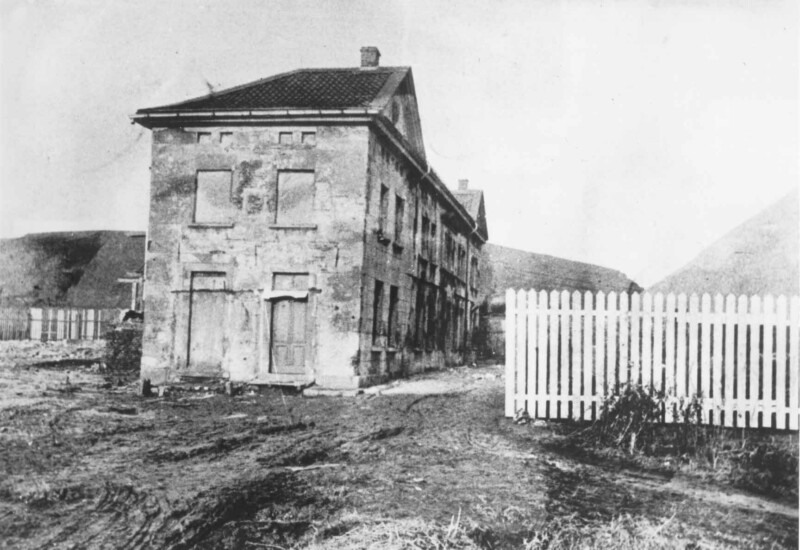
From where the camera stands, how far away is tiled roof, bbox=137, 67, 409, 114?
14367mm

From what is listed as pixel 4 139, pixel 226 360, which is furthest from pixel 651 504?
pixel 226 360

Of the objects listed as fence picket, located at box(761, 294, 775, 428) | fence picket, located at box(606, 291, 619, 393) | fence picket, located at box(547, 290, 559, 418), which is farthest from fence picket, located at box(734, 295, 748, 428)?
fence picket, located at box(547, 290, 559, 418)

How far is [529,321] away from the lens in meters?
8.59

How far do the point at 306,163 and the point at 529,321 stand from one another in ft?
24.6

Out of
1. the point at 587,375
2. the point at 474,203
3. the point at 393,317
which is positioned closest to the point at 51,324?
the point at 474,203

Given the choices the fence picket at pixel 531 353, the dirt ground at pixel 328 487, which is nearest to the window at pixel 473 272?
the dirt ground at pixel 328 487

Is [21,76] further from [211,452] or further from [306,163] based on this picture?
[306,163]

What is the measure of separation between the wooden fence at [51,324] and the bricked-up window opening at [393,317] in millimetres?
20478

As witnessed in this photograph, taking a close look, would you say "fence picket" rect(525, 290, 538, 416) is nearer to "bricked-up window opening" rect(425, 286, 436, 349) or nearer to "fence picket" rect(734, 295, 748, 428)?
"fence picket" rect(734, 295, 748, 428)

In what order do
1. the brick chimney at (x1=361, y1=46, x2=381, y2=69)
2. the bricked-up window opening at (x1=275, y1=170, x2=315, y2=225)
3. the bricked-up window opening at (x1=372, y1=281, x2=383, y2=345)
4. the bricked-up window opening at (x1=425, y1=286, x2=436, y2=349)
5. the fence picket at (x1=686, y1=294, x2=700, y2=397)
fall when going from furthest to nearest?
the bricked-up window opening at (x1=425, y1=286, x2=436, y2=349) < the brick chimney at (x1=361, y1=46, x2=381, y2=69) < the bricked-up window opening at (x1=372, y1=281, x2=383, y2=345) < the bricked-up window opening at (x1=275, y1=170, x2=315, y2=225) < the fence picket at (x1=686, y1=294, x2=700, y2=397)

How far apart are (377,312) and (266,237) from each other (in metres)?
3.25

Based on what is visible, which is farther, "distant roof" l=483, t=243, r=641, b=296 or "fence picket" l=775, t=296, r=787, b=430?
"distant roof" l=483, t=243, r=641, b=296

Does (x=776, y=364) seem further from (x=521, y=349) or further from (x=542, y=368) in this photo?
(x=521, y=349)

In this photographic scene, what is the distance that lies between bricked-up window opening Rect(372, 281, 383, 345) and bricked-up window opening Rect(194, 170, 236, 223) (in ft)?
13.1
